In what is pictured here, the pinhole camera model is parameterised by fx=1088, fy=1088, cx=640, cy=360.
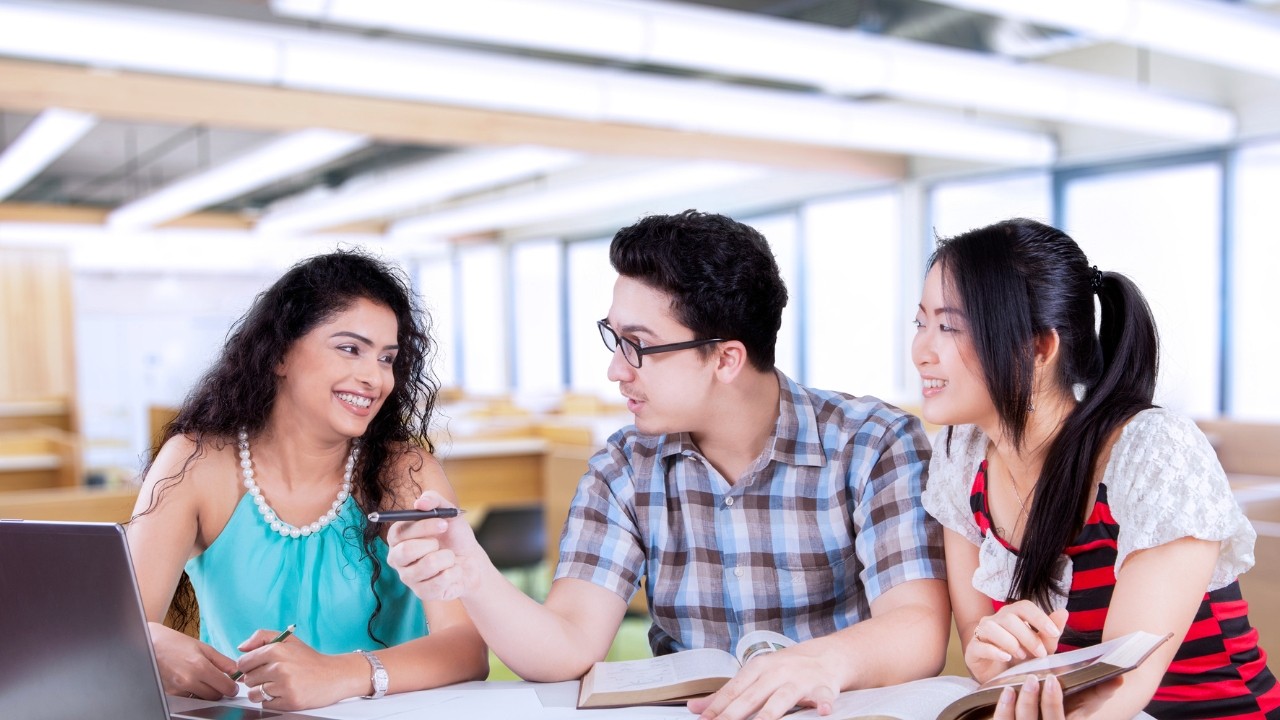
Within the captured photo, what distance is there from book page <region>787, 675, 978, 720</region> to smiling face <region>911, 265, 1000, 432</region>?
362 millimetres

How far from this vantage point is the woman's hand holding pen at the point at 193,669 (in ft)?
4.52

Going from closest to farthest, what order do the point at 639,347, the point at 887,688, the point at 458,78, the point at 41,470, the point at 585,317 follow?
the point at 887,688 < the point at 639,347 < the point at 458,78 < the point at 41,470 < the point at 585,317

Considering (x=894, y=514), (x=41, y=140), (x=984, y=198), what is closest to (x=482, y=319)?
(x=984, y=198)

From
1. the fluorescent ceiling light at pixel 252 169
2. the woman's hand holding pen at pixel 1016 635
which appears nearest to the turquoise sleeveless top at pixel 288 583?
the woman's hand holding pen at pixel 1016 635

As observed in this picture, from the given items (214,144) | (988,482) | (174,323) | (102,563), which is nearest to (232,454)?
(102,563)

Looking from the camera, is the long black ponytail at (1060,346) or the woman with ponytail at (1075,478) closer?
the woman with ponytail at (1075,478)

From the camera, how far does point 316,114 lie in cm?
508

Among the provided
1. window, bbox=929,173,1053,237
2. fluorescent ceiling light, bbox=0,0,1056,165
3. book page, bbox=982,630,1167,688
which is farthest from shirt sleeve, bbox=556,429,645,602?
window, bbox=929,173,1053,237

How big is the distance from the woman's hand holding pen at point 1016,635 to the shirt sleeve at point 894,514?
0.99 feet

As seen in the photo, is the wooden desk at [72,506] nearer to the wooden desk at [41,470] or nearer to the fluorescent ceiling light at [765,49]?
the fluorescent ceiling light at [765,49]

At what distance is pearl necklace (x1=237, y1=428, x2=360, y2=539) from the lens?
1.79m

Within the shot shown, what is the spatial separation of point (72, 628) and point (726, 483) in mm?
961

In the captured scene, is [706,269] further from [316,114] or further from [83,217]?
[83,217]

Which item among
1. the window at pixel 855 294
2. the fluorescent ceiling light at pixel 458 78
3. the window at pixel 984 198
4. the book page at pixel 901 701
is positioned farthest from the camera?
the window at pixel 855 294
